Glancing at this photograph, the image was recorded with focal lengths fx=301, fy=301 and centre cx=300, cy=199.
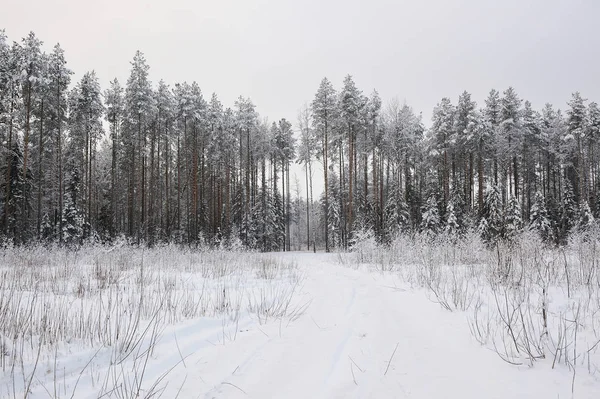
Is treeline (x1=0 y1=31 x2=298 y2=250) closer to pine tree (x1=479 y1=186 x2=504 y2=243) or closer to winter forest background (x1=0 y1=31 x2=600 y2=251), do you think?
winter forest background (x1=0 y1=31 x2=600 y2=251)

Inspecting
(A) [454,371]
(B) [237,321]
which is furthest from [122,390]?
(A) [454,371]

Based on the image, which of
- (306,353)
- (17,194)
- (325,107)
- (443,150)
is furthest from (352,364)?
(443,150)

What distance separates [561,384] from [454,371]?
25.9 inches

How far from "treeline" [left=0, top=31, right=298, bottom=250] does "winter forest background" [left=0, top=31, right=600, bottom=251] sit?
0.14 m

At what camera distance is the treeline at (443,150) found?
28438 millimetres

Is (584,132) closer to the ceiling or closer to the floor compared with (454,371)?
closer to the ceiling

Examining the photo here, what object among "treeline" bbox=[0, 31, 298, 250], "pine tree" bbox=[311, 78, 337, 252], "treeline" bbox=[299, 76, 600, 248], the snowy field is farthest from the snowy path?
"pine tree" bbox=[311, 78, 337, 252]

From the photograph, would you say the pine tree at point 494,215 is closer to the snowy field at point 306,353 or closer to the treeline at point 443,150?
the treeline at point 443,150

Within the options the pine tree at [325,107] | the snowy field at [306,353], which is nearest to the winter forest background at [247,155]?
the pine tree at [325,107]

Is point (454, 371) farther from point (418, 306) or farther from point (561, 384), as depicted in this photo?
point (418, 306)

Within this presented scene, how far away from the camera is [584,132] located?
3212 cm

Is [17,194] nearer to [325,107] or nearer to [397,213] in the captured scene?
[325,107]

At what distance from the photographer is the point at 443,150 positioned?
107 ft

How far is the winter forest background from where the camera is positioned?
77.3 ft
